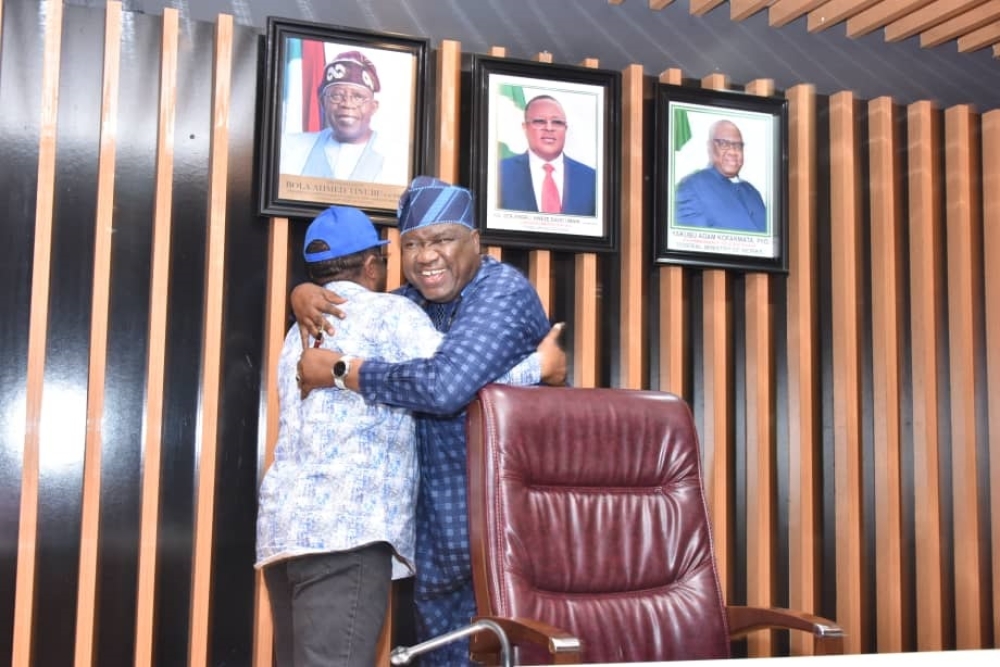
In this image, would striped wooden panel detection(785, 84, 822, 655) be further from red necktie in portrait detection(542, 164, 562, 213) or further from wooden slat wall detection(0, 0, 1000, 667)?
red necktie in portrait detection(542, 164, 562, 213)

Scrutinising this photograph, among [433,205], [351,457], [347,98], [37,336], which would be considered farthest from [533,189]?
[37,336]

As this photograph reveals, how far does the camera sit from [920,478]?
3709 millimetres

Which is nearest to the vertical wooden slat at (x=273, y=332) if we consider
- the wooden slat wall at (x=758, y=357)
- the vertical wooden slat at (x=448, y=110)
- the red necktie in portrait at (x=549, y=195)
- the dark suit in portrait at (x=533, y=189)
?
the wooden slat wall at (x=758, y=357)

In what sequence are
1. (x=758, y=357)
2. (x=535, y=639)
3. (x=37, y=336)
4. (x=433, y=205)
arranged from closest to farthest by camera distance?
(x=535, y=639)
(x=433, y=205)
(x=37, y=336)
(x=758, y=357)

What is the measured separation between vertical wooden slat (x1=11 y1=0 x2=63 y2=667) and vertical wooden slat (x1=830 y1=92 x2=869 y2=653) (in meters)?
2.47

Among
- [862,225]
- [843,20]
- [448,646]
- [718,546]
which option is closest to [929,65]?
[843,20]

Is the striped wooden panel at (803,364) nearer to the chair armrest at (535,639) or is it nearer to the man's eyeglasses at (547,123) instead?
the man's eyeglasses at (547,123)

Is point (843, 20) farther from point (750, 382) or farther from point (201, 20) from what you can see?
point (201, 20)

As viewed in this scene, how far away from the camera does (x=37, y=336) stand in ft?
9.42

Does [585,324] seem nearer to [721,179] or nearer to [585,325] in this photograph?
[585,325]

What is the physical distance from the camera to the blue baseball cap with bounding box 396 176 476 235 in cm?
255

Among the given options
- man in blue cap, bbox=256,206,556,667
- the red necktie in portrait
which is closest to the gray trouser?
man in blue cap, bbox=256,206,556,667

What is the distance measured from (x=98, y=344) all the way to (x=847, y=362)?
2368 millimetres

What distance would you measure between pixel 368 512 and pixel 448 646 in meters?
0.41
